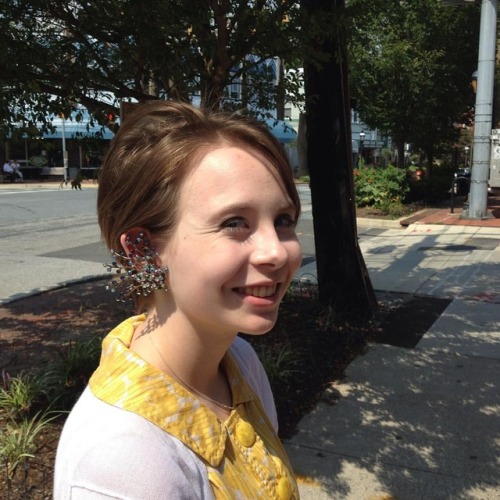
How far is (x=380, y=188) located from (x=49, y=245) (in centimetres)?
983

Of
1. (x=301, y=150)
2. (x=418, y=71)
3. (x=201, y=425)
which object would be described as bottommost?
(x=201, y=425)

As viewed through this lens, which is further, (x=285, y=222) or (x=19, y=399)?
(x=19, y=399)

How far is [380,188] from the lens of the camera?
16.8 m

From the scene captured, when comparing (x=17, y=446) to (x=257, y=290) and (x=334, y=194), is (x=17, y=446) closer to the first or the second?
(x=257, y=290)

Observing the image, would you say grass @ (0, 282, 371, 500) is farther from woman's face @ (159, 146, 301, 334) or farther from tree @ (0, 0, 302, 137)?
woman's face @ (159, 146, 301, 334)

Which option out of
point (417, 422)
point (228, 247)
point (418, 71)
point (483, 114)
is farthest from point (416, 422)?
point (418, 71)

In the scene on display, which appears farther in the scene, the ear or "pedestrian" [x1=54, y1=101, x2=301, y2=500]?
the ear

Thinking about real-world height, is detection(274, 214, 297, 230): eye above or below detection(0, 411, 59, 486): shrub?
above

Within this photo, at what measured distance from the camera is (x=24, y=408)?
3.43 meters

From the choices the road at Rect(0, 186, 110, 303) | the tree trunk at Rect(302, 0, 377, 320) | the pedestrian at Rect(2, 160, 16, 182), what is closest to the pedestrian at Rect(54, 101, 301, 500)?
the tree trunk at Rect(302, 0, 377, 320)

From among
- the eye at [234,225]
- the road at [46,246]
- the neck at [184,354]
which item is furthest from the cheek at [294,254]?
the road at [46,246]

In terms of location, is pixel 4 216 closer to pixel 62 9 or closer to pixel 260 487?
pixel 62 9

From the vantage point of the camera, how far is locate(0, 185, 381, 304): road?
795cm

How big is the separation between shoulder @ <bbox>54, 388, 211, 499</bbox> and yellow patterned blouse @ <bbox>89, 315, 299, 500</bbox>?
0.08 ft
